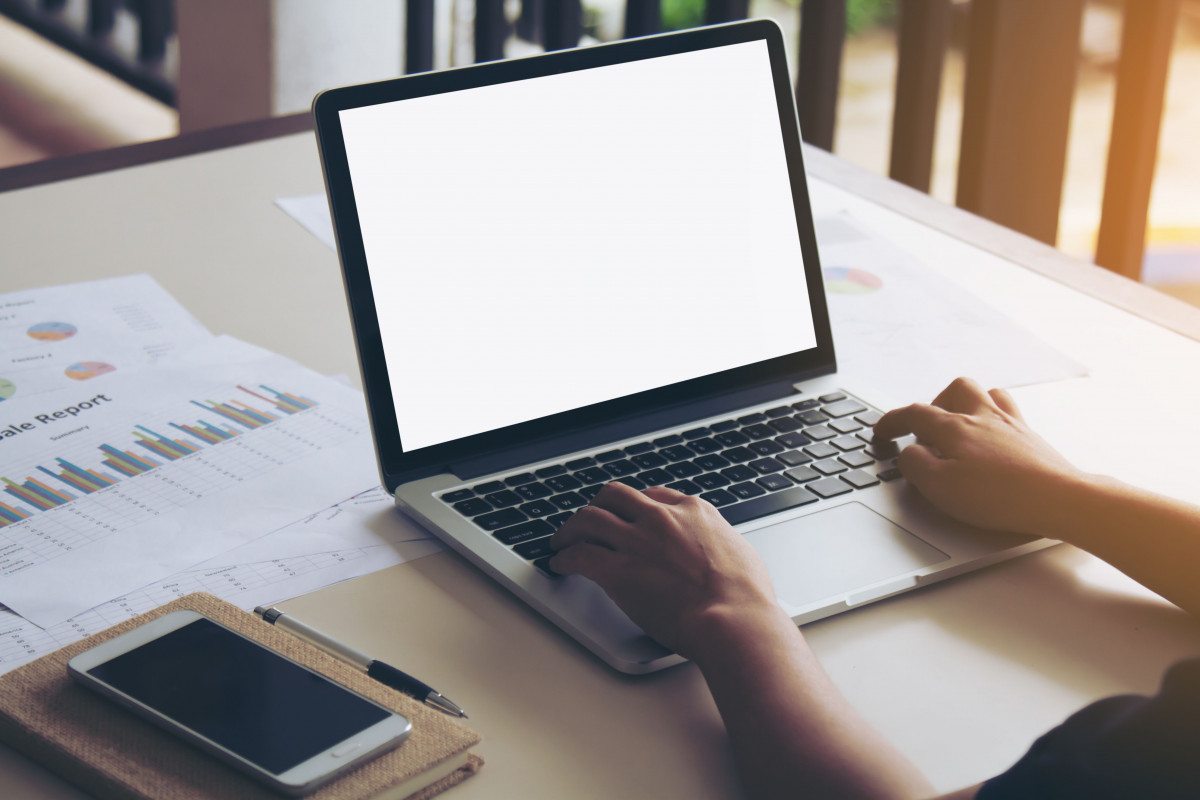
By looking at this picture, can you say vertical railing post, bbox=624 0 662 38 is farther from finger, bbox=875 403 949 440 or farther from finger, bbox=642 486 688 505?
finger, bbox=642 486 688 505

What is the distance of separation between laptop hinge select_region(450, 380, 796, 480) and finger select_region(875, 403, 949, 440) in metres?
0.10

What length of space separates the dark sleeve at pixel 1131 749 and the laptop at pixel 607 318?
0.26 meters

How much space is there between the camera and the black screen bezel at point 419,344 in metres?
0.77

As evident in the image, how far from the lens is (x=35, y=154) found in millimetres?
3078

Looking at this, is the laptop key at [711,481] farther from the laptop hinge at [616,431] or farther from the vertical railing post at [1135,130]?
the vertical railing post at [1135,130]

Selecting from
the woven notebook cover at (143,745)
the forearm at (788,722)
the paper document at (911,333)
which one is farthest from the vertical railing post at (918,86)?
the woven notebook cover at (143,745)

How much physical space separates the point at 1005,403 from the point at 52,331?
87 centimetres

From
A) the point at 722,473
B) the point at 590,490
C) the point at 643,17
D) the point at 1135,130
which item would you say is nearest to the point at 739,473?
the point at 722,473

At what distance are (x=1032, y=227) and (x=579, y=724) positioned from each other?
1588mm

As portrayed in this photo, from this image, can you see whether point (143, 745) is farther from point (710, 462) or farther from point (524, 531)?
point (710, 462)

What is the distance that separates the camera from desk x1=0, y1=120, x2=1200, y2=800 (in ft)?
1.95

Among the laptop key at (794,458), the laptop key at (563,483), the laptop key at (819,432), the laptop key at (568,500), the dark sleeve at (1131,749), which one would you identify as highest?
the dark sleeve at (1131,749)

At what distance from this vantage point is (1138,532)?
2.41 feet

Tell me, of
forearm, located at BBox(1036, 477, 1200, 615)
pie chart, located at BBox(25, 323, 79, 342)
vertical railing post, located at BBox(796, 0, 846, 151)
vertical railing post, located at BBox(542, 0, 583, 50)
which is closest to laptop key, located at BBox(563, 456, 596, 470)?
forearm, located at BBox(1036, 477, 1200, 615)
